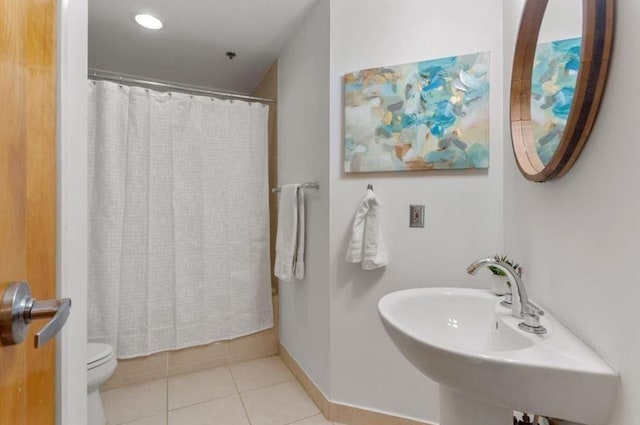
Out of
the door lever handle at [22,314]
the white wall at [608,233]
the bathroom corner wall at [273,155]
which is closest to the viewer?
the door lever handle at [22,314]

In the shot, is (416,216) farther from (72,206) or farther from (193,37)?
(193,37)

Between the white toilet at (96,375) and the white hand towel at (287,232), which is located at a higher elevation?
the white hand towel at (287,232)

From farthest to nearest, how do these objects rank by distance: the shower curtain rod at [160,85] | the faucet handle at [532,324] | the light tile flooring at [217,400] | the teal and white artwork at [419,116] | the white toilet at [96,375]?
the shower curtain rod at [160,85] → the light tile flooring at [217,400] → the white toilet at [96,375] → the teal and white artwork at [419,116] → the faucet handle at [532,324]

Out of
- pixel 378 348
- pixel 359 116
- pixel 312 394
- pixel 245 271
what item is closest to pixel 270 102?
pixel 359 116

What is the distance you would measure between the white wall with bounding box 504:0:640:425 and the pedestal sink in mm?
36

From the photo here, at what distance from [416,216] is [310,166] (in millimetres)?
726

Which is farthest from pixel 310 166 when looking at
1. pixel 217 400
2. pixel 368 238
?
pixel 217 400

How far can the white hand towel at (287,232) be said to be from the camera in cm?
194

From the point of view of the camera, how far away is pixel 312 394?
6.01ft

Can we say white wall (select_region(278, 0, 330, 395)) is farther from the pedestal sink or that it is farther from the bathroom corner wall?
the pedestal sink

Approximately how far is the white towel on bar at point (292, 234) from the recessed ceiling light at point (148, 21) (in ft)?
4.45

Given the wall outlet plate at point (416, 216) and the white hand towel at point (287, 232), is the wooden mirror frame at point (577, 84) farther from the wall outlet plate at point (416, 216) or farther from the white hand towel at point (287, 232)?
the white hand towel at point (287, 232)

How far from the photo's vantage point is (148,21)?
1.94 m

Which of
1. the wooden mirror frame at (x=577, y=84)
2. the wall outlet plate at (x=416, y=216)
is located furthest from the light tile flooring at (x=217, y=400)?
the wooden mirror frame at (x=577, y=84)
